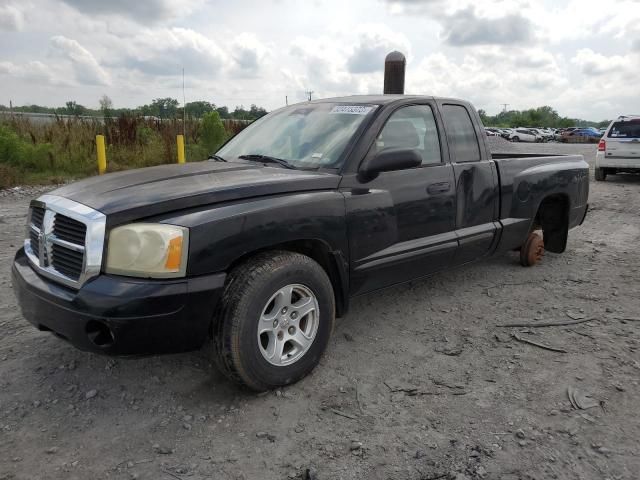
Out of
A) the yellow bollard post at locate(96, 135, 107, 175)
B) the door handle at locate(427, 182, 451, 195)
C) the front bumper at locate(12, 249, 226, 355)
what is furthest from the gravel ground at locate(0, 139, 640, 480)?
the yellow bollard post at locate(96, 135, 107, 175)

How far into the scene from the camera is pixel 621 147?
40.4 feet

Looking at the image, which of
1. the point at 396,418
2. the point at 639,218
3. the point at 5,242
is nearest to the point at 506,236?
the point at 396,418

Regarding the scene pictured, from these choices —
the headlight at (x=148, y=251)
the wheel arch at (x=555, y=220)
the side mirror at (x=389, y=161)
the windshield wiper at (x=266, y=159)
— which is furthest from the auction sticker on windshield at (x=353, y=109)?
the wheel arch at (x=555, y=220)

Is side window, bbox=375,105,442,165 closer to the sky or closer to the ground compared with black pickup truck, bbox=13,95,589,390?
closer to the sky

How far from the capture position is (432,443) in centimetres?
245

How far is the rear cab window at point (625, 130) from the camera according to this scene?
40.3 ft

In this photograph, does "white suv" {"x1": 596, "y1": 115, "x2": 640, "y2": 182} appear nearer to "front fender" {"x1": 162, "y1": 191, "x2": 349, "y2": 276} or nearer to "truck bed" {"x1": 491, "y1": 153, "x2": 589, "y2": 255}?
"truck bed" {"x1": 491, "y1": 153, "x2": 589, "y2": 255}

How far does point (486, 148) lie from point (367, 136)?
1468mm

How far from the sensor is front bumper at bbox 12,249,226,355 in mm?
2389

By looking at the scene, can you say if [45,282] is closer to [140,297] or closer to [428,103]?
[140,297]

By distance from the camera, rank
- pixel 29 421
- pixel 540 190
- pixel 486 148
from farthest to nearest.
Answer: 1. pixel 540 190
2. pixel 486 148
3. pixel 29 421

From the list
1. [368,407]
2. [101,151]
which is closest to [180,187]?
[368,407]

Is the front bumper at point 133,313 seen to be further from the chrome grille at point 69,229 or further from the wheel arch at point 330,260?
the wheel arch at point 330,260

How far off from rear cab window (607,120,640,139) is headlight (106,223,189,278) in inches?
513
